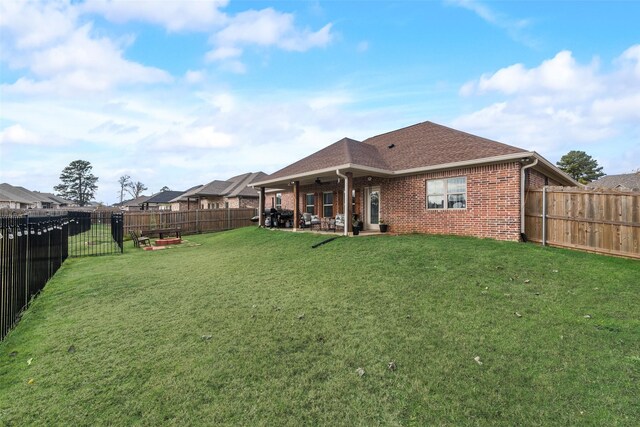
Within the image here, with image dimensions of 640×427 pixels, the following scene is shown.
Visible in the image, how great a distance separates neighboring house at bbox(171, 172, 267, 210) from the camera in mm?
28327

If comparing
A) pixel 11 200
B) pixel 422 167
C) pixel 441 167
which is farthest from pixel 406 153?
pixel 11 200

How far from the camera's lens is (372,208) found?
13992mm

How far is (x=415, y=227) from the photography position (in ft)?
39.4

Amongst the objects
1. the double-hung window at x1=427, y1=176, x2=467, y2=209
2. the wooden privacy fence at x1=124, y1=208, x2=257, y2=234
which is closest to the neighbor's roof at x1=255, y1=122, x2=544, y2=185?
the double-hung window at x1=427, y1=176, x2=467, y2=209

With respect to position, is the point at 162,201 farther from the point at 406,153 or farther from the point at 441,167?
the point at 441,167

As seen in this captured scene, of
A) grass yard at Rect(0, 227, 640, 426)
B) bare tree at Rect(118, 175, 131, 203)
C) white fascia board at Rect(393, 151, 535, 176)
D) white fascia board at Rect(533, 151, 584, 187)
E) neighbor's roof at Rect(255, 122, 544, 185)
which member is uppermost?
bare tree at Rect(118, 175, 131, 203)

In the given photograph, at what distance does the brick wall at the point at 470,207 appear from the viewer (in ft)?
31.4

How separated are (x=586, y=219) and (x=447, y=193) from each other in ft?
13.3

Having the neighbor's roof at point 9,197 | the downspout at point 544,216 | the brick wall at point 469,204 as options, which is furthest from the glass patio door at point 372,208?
the neighbor's roof at point 9,197

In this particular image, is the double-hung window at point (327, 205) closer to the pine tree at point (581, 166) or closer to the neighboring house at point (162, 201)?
the neighboring house at point (162, 201)

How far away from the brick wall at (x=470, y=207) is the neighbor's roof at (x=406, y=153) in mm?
461

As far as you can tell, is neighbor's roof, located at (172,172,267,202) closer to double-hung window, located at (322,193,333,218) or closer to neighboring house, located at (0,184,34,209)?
double-hung window, located at (322,193,333,218)

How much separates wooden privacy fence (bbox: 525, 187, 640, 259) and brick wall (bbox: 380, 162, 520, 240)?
22.3 inches

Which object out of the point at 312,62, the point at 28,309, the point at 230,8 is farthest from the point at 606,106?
the point at 28,309
